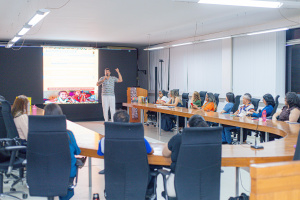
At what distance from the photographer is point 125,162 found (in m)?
3.01

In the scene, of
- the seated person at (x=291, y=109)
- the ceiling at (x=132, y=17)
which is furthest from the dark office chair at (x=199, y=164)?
the ceiling at (x=132, y=17)

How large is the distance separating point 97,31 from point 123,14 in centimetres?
290

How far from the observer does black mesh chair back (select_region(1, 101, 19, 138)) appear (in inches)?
179

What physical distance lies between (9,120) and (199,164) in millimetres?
2772

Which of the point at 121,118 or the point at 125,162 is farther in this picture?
the point at 121,118

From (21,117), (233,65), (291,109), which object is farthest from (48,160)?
(233,65)

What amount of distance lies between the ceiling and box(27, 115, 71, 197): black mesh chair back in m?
3.97

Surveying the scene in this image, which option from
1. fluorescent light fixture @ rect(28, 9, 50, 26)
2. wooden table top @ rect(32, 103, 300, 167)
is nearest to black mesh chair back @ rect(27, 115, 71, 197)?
wooden table top @ rect(32, 103, 300, 167)

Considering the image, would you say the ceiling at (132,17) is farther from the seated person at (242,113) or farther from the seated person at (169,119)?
the seated person at (169,119)

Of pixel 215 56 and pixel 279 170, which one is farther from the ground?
pixel 215 56

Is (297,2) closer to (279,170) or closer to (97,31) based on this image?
(279,170)

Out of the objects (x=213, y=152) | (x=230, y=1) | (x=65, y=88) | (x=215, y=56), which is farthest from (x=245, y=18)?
(x=65, y=88)

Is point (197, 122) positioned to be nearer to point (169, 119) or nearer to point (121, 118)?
point (121, 118)

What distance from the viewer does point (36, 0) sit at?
6633 millimetres
